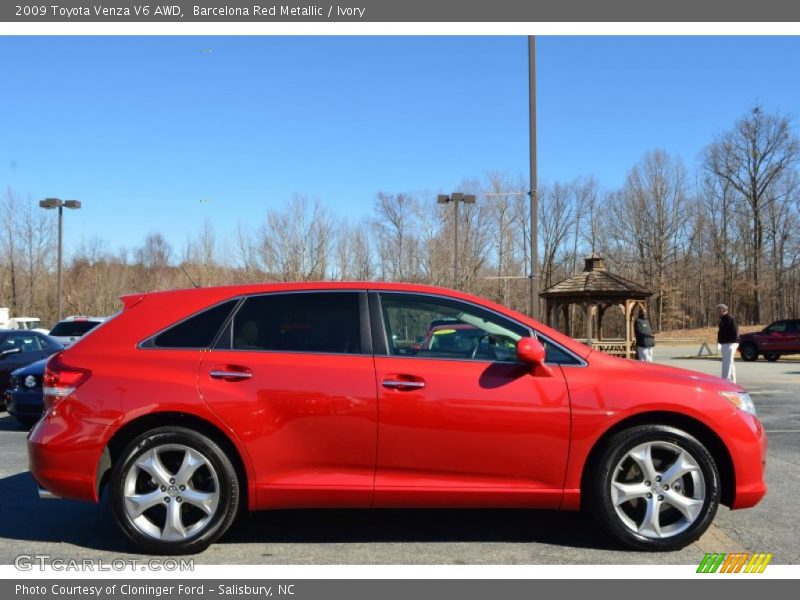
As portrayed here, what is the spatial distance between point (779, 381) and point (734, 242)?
166 feet

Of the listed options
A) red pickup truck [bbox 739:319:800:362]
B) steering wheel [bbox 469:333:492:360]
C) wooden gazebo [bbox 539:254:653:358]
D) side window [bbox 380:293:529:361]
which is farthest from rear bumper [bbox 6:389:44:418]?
red pickup truck [bbox 739:319:800:362]

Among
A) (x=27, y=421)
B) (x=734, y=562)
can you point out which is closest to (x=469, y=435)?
(x=734, y=562)

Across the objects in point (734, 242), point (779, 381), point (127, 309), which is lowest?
point (779, 381)

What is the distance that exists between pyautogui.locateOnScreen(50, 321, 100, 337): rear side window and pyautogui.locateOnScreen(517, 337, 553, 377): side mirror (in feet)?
58.4

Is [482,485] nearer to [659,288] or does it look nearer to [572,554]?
[572,554]

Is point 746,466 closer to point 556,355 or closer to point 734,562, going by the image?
point 734,562

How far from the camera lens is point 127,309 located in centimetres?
459

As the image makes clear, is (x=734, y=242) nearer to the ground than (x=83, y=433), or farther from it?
farther from it

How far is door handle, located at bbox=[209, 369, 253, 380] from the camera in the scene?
13.9 feet

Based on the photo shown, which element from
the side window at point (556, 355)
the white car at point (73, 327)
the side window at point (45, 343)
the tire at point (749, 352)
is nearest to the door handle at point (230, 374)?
the side window at point (556, 355)

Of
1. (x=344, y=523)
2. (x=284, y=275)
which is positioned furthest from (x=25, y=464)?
(x=284, y=275)

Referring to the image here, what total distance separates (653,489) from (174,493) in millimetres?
2960

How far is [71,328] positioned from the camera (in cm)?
1977

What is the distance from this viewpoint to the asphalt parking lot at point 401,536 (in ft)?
13.7
